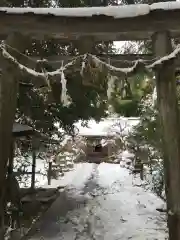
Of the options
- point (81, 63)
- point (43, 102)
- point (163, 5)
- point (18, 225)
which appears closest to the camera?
point (163, 5)

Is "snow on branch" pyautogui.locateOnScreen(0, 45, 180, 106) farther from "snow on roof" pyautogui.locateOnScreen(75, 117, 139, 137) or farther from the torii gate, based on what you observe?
"snow on roof" pyautogui.locateOnScreen(75, 117, 139, 137)

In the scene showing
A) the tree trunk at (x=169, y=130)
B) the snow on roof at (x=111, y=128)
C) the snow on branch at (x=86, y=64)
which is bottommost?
the tree trunk at (x=169, y=130)

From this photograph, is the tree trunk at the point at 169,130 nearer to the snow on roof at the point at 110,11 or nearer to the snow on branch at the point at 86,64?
the snow on branch at the point at 86,64

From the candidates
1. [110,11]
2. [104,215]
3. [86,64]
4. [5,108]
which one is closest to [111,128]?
[104,215]

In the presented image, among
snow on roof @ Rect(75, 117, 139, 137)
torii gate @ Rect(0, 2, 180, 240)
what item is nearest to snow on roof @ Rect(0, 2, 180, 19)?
torii gate @ Rect(0, 2, 180, 240)

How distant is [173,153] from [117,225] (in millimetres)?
2510

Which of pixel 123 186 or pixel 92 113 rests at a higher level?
pixel 92 113

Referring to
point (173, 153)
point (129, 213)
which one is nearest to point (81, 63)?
point (173, 153)

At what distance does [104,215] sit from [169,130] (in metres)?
3.15

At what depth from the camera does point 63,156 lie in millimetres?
13711

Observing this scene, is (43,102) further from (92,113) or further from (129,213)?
(129,213)

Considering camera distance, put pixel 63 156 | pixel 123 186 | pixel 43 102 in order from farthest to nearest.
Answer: pixel 63 156 → pixel 123 186 → pixel 43 102

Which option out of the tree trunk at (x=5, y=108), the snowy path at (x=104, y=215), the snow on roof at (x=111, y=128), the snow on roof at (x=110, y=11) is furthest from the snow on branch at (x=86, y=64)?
the snow on roof at (x=111, y=128)

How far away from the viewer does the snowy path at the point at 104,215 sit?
485 centimetres
